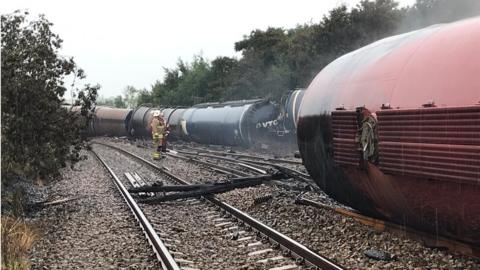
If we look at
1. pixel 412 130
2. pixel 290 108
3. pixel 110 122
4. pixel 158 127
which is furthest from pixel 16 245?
pixel 110 122

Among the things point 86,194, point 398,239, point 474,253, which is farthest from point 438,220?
point 86,194

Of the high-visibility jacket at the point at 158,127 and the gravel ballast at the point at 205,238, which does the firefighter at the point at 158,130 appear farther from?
the gravel ballast at the point at 205,238

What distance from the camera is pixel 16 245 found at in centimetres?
707

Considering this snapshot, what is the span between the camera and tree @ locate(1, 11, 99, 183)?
385 inches

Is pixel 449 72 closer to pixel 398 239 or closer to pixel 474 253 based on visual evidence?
pixel 474 253

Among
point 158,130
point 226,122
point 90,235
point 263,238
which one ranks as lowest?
point 90,235

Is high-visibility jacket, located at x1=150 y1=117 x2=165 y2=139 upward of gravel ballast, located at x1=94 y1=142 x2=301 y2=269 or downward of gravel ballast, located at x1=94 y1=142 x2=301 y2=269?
upward

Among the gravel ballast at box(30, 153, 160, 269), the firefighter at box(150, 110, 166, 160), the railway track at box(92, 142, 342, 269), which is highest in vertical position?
the firefighter at box(150, 110, 166, 160)

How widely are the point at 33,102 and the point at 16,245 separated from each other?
4.21 m

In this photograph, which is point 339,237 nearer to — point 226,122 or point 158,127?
point 158,127

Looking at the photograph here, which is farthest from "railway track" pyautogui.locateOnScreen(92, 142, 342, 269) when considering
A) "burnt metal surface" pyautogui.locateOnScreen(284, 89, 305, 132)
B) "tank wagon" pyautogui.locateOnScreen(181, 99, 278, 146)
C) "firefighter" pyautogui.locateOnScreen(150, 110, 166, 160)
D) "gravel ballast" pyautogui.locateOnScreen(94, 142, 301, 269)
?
"tank wagon" pyautogui.locateOnScreen(181, 99, 278, 146)

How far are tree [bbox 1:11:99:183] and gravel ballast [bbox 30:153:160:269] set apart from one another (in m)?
1.14

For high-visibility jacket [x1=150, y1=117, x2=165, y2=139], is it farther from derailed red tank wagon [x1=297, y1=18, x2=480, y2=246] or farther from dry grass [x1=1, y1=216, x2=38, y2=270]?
derailed red tank wagon [x1=297, y1=18, x2=480, y2=246]

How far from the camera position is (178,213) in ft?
33.0
